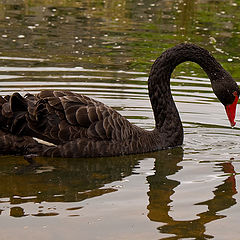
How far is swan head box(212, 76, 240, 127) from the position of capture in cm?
628

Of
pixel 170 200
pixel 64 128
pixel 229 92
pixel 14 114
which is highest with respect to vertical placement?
pixel 229 92

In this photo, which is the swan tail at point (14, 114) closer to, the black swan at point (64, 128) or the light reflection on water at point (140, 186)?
the black swan at point (64, 128)

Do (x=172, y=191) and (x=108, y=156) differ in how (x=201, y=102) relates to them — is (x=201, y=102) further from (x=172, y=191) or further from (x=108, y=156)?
(x=172, y=191)

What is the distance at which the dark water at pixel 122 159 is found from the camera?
4.29 m

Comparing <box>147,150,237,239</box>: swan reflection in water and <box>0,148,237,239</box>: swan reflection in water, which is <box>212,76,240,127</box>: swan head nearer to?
<box>0,148,237,239</box>: swan reflection in water

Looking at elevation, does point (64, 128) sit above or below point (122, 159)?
above

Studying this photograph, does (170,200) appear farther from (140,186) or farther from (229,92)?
(229,92)

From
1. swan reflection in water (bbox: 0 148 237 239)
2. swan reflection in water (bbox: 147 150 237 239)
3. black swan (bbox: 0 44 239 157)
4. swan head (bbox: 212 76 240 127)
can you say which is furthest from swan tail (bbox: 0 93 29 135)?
swan head (bbox: 212 76 240 127)

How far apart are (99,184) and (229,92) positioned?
5.99ft

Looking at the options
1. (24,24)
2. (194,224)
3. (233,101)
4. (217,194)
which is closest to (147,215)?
(194,224)

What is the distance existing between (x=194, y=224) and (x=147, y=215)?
340mm

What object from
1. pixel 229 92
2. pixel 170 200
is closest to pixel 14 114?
pixel 170 200

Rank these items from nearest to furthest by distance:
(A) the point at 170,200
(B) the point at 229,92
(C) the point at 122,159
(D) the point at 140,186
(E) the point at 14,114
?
(A) the point at 170,200 < (D) the point at 140,186 < (E) the point at 14,114 < (C) the point at 122,159 < (B) the point at 229,92

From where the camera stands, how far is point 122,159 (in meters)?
5.93
